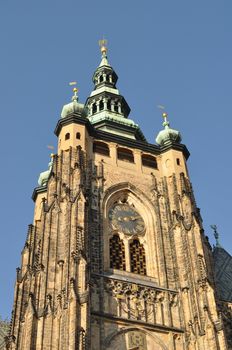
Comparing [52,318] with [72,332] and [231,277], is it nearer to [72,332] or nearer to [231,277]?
[72,332]

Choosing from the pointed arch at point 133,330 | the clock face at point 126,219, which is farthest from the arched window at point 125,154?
the pointed arch at point 133,330

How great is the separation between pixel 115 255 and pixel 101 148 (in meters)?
6.13

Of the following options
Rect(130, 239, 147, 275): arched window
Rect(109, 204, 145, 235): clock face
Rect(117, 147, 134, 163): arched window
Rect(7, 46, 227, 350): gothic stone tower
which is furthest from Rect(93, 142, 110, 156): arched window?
Rect(130, 239, 147, 275): arched window

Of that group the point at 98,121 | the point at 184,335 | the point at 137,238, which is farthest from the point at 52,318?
the point at 98,121

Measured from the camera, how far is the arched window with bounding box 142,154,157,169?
32.5 metres

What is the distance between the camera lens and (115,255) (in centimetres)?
2753

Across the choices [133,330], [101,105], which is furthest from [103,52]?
[133,330]

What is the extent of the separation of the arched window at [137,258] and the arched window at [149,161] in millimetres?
4928

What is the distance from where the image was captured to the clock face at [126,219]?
28.7 m

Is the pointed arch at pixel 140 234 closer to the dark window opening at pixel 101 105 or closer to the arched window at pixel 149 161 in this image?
the arched window at pixel 149 161

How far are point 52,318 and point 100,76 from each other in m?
24.2

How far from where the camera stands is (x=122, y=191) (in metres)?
30.3

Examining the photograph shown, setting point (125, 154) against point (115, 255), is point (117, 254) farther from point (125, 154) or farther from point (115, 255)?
point (125, 154)

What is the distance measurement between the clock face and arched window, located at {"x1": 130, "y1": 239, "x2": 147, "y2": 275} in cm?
55
